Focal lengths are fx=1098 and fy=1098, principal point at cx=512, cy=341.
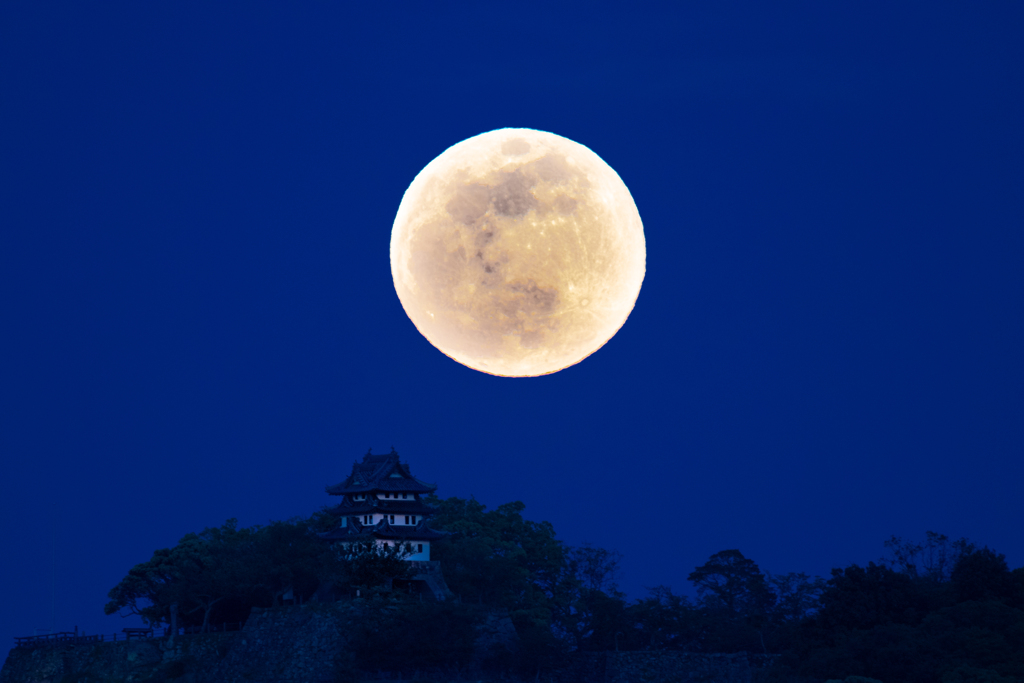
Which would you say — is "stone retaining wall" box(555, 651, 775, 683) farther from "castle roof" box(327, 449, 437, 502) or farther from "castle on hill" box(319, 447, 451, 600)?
"castle roof" box(327, 449, 437, 502)

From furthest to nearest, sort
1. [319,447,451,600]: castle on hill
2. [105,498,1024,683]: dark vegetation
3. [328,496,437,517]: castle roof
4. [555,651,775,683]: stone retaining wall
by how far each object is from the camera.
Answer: [328,496,437,517]: castle roof < [319,447,451,600]: castle on hill < [555,651,775,683]: stone retaining wall < [105,498,1024,683]: dark vegetation

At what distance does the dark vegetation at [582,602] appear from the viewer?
147 feet

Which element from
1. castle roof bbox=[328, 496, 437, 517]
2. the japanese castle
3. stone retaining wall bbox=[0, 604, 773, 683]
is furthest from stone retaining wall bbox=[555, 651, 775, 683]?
castle roof bbox=[328, 496, 437, 517]

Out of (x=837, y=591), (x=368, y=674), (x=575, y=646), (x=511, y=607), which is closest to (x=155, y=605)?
(x=368, y=674)

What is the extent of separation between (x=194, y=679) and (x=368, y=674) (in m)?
9.16

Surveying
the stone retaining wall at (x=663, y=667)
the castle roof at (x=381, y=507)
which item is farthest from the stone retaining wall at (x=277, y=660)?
the castle roof at (x=381, y=507)

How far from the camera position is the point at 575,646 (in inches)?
2474

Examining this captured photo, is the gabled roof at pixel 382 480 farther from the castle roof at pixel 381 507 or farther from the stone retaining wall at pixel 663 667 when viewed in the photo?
the stone retaining wall at pixel 663 667

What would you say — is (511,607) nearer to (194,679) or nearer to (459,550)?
(459,550)

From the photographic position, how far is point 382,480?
202 ft

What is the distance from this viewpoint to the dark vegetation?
44.9 meters

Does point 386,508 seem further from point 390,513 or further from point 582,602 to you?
point 582,602

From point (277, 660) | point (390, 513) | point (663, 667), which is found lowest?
point (663, 667)

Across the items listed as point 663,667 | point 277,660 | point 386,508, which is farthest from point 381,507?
point 663,667
